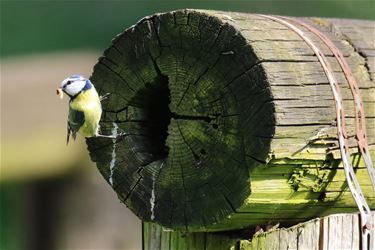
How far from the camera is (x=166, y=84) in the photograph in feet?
14.1

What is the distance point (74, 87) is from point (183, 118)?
2.63 ft

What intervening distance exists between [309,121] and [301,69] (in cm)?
22

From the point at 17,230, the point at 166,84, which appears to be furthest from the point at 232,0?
the point at 166,84

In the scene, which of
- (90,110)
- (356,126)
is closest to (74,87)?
(90,110)

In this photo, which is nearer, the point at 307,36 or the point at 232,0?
the point at 307,36

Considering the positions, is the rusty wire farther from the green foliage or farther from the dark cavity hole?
the green foliage

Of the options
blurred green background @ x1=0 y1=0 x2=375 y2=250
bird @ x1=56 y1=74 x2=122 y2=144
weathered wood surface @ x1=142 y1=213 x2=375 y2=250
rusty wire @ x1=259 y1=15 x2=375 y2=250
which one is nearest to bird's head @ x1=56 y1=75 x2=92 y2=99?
bird @ x1=56 y1=74 x2=122 y2=144

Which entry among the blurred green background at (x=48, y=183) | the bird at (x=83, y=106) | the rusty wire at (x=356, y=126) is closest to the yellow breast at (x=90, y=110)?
the bird at (x=83, y=106)

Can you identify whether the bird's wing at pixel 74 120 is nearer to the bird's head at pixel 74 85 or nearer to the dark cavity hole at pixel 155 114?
the bird's head at pixel 74 85

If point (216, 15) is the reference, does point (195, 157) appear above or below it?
below

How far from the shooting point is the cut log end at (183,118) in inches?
152

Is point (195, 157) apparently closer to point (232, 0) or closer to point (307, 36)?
point (307, 36)

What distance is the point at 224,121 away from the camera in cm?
395

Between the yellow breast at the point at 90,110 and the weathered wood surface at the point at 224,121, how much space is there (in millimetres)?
40
